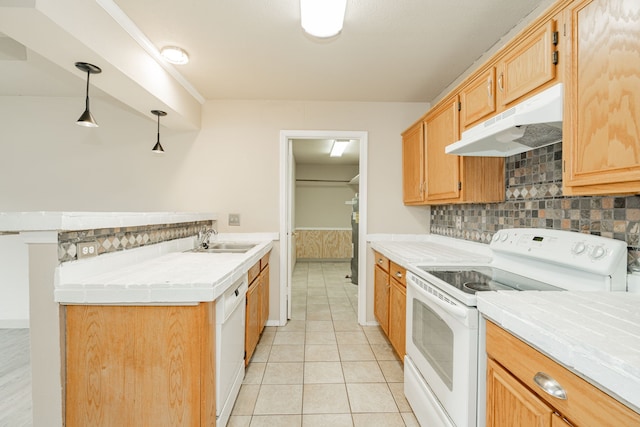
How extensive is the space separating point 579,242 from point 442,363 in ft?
2.70

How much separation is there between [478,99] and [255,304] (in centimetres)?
215

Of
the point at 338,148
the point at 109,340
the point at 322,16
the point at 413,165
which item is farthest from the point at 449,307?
the point at 338,148

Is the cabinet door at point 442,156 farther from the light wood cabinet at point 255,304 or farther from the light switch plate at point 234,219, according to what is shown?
the light switch plate at point 234,219

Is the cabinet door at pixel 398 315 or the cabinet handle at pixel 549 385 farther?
the cabinet door at pixel 398 315

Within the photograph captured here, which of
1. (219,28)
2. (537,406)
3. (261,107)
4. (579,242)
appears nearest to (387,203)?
(261,107)

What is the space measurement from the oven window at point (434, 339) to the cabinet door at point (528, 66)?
3.90 ft

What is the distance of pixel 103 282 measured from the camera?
4.05ft

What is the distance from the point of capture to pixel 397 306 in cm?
225

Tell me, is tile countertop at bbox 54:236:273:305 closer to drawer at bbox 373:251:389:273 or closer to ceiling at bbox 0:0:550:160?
ceiling at bbox 0:0:550:160

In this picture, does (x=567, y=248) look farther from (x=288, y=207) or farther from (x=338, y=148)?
(x=338, y=148)

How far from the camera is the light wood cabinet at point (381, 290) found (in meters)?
2.54

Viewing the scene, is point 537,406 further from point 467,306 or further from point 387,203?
point 387,203

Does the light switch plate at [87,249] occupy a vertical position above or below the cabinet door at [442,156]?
below

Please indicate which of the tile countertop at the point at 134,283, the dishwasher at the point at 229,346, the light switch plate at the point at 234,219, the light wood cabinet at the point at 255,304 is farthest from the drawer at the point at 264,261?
the tile countertop at the point at 134,283
